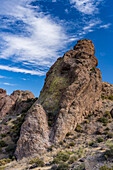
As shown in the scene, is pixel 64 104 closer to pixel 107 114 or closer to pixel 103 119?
pixel 103 119

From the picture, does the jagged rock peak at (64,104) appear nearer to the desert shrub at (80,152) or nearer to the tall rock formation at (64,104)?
the tall rock formation at (64,104)

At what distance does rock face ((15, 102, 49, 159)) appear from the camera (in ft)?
59.0

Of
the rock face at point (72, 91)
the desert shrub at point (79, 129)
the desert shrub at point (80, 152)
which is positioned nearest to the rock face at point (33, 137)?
the rock face at point (72, 91)

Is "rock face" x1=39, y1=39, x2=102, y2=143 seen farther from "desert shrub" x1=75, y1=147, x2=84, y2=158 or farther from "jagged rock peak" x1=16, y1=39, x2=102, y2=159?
"desert shrub" x1=75, y1=147, x2=84, y2=158

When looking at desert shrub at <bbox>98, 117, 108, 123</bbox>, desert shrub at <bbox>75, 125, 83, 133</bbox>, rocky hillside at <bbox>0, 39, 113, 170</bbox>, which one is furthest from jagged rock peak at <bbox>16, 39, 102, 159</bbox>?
desert shrub at <bbox>98, 117, 108, 123</bbox>

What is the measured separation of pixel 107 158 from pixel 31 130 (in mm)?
10848

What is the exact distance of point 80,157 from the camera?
1458 cm

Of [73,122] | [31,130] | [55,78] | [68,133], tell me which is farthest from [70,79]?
[31,130]

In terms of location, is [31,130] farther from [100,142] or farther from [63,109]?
[100,142]

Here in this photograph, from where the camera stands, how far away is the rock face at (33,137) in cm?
1797

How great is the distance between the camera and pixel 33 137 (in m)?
18.9

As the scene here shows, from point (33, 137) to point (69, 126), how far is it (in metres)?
5.98

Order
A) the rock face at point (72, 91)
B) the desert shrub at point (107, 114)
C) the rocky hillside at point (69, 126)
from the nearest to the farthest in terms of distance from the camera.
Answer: the rocky hillside at point (69, 126)
the rock face at point (72, 91)
the desert shrub at point (107, 114)

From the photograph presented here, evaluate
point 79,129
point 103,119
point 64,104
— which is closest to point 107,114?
point 103,119
